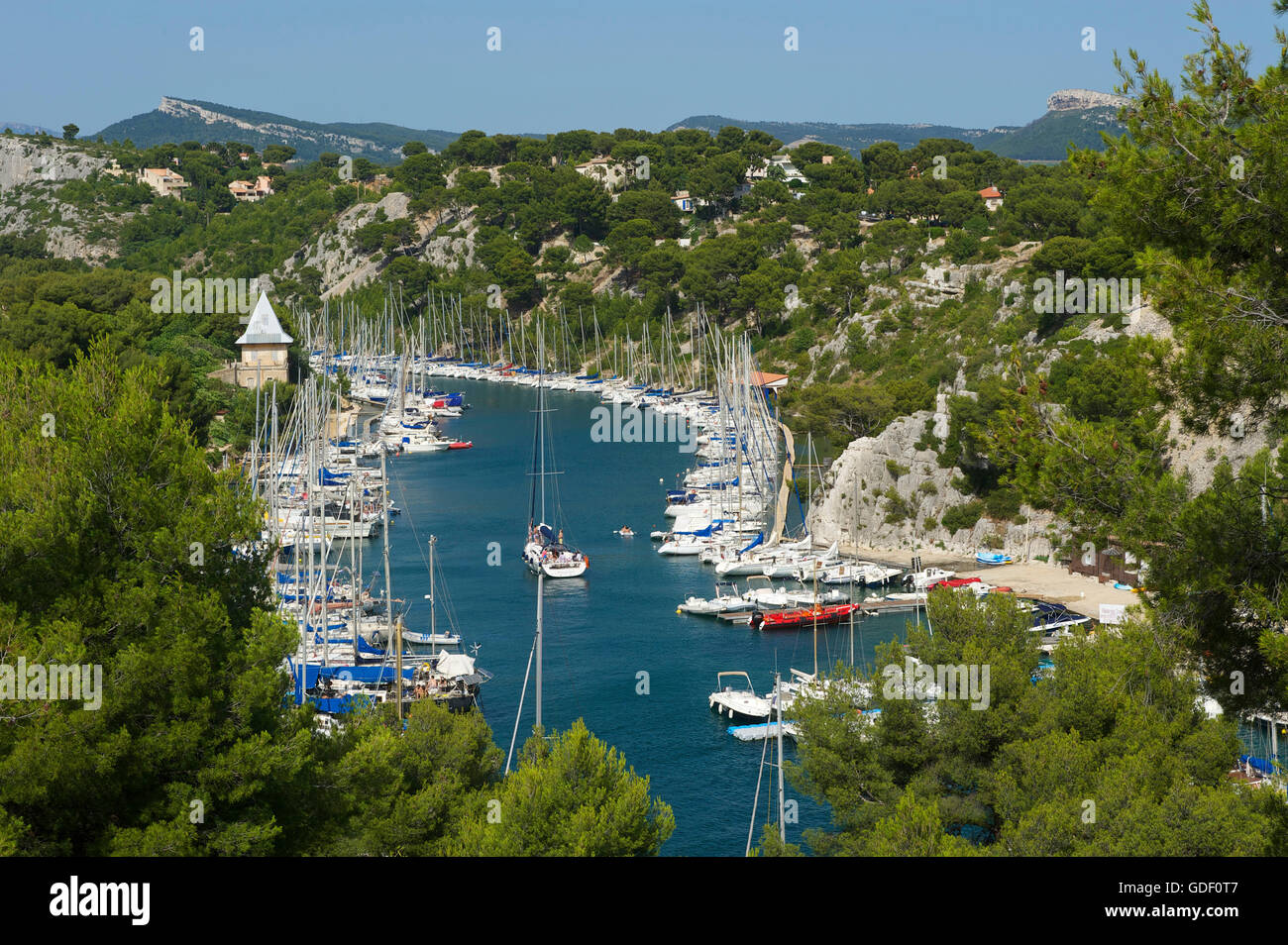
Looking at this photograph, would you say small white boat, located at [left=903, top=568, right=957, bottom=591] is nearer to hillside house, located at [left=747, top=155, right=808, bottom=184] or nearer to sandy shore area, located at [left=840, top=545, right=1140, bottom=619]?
sandy shore area, located at [left=840, top=545, right=1140, bottom=619]

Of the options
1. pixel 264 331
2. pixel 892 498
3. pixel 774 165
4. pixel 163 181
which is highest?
pixel 163 181

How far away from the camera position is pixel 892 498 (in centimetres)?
3544

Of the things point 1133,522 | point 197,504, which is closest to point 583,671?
point 197,504

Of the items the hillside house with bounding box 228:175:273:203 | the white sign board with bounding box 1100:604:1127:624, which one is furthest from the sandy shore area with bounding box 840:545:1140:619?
the hillside house with bounding box 228:175:273:203

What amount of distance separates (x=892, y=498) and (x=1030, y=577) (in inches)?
223

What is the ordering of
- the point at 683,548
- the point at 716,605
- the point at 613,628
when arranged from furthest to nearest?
the point at 683,548
the point at 716,605
the point at 613,628

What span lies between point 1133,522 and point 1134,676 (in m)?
1.46

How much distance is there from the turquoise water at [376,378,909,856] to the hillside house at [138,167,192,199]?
7323 centimetres

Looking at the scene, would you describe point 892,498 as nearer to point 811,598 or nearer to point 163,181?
point 811,598

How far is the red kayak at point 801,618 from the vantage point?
29.0m

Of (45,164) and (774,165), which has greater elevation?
(45,164)

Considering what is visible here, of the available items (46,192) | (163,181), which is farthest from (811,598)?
(46,192)
